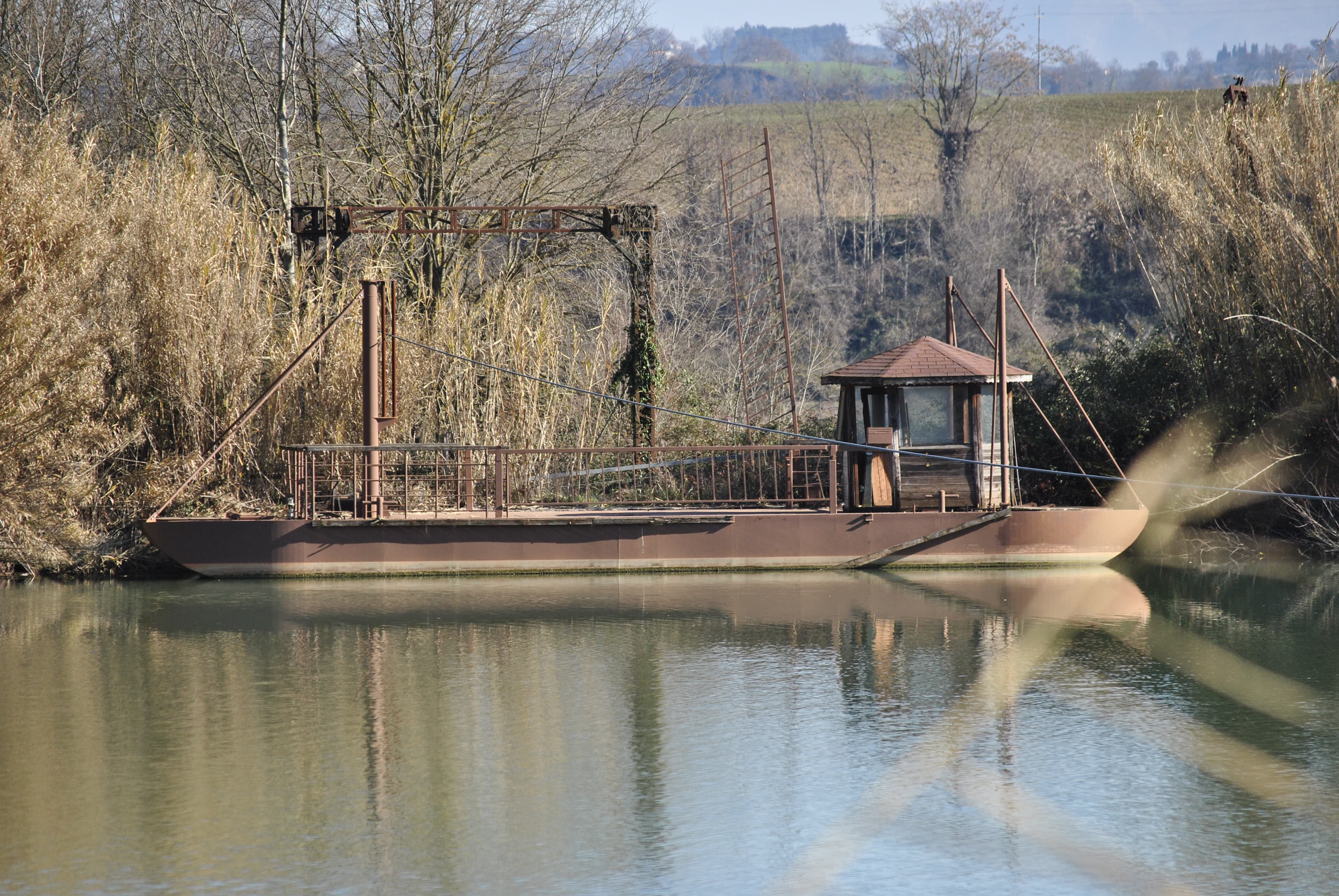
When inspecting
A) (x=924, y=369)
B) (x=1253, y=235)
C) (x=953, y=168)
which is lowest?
(x=924, y=369)

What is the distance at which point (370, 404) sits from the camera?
49.9 feet

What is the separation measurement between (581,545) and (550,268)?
8.57m

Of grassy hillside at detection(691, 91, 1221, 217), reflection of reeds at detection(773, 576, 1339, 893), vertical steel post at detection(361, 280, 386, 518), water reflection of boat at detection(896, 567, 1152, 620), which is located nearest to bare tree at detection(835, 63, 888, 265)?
grassy hillside at detection(691, 91, 1221, 217)

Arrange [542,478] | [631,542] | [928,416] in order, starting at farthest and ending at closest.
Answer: [542,478], [928,416], [631,542]

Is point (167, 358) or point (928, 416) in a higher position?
point (167, 358)

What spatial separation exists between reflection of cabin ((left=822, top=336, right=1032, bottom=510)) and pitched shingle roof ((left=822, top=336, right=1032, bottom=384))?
0.05ft

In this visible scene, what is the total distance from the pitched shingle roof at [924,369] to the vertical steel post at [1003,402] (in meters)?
0.16

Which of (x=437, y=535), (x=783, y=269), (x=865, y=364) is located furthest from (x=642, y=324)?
(x=783, y=269)

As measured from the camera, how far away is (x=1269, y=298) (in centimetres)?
1677

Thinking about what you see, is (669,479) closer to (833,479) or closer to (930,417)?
(833,479)

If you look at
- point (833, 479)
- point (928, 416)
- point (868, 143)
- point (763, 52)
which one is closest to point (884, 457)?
point (928, 416)

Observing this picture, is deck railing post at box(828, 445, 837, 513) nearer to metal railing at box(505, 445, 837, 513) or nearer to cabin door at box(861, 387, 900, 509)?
cabin door at box(861, 387, 900, 509)

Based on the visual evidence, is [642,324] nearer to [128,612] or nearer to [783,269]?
[128,612]

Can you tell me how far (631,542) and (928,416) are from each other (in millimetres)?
4117
